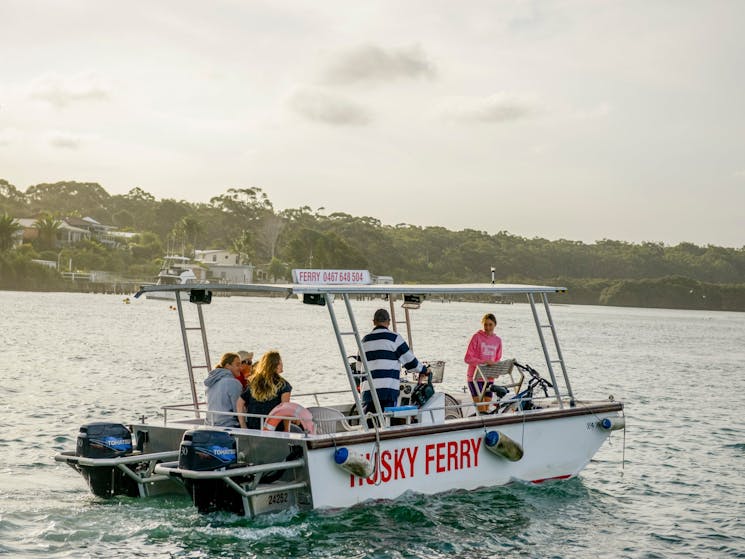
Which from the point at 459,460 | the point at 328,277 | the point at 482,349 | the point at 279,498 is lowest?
the point at 279,498

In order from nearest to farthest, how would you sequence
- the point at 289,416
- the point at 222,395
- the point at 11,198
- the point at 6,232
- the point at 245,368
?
the point at 289,416 < the point at 222,395 < the point at 245,368 < the point at 6,232 < the point at 11,198

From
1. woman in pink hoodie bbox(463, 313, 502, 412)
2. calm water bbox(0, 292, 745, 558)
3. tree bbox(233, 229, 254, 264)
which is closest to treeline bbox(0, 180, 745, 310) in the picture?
tree bbox(233, 229, 254, 264)

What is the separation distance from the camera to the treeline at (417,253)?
14612cm

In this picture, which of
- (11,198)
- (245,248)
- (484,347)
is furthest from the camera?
(11,198)

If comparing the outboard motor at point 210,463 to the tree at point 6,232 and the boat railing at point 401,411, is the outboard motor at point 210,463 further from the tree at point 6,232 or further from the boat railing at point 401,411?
the tree at point 6,232

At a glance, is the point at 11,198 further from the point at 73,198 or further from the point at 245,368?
the point at 245,368

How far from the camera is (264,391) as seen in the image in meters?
10.3

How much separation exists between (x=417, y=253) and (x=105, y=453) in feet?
480

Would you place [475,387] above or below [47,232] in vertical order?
below

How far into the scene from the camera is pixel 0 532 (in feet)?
32.2

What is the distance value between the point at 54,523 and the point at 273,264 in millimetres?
134135

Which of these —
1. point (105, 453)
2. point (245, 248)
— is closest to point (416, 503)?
point (105, 453)

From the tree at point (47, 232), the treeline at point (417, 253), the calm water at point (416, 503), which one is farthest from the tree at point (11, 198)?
the calm water at point (416, 503)

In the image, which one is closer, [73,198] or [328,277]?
[328,277]
